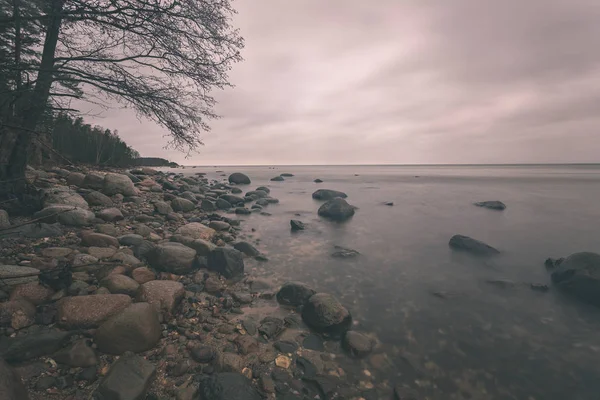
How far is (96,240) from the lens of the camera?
20.7ft

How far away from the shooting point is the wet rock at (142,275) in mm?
5266

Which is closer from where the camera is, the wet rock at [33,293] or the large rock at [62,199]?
the wet rock at [33,293]

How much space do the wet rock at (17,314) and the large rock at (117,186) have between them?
8437mm

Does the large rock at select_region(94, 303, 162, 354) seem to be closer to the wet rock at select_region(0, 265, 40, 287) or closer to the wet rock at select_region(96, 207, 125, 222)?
the wet rock at select_region(0, 265, 40, 287)

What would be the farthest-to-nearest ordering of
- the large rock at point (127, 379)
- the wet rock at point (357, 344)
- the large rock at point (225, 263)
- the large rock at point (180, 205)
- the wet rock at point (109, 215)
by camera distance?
the large rock at point (180, 205), the wet rock at point (109, 215), the large rock at point (225, 263), the wet rock at point (357, 344), the large rock at point (127, 379)

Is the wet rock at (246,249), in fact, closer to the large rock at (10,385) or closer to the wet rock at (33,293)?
the wet rock at (33,293)

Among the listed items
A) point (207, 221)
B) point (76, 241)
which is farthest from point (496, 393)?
point (207, 221)

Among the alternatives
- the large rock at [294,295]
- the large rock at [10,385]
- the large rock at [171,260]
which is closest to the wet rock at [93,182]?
the large rock at [171,260]

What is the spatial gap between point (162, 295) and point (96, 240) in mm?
3057

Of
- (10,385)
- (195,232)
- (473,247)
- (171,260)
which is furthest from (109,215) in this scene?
(473,247)

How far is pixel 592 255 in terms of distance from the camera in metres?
7.18

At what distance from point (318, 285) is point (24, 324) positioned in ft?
18.5

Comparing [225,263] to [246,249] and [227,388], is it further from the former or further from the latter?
[227,388]

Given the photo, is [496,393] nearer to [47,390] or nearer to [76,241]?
[47,390]
